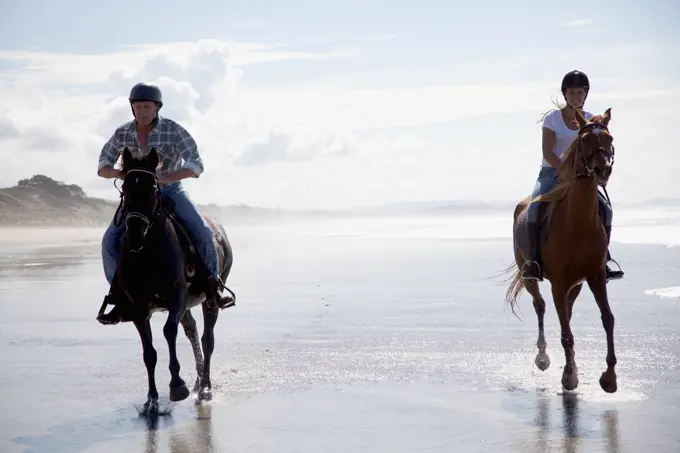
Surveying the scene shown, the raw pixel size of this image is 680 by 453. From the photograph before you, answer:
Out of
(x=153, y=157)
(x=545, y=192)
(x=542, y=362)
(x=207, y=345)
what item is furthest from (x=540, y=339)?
(x=153, y=157)

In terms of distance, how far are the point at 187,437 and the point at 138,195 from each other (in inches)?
78.8

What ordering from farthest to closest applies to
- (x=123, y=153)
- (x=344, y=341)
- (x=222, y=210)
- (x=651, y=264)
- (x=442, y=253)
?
(x=222, y=210) → (x=442, y=253) → (x=651, y=264) → (x=344, y=341) → (x=123, y=153)

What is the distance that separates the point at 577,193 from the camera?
A: 909cm

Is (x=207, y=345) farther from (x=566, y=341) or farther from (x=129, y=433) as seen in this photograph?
(x=566, y=341)

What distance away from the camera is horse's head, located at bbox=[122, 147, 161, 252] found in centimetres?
790

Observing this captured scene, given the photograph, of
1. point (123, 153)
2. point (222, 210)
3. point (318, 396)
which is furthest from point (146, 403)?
point (222, 210)

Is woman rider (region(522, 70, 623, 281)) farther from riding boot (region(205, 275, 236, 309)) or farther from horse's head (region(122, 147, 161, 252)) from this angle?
horse's head (region(122, 147, 161, 252))

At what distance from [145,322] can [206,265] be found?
2.87 feet

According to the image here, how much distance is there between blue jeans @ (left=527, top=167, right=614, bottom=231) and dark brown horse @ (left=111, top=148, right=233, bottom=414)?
352cm

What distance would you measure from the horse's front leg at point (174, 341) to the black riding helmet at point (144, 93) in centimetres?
173

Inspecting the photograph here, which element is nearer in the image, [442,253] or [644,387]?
[644,387]

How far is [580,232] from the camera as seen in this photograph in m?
9.15

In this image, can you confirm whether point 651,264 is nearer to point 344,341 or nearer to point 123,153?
point 344,341

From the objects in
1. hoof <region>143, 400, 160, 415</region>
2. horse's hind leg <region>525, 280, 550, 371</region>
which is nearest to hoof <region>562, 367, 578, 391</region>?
horse's hind leg <region>525, 280, 550, 371</region>
